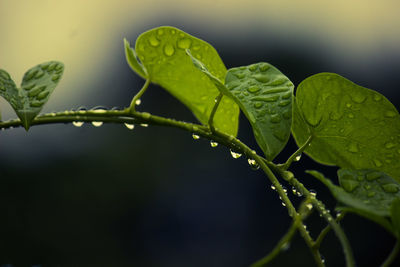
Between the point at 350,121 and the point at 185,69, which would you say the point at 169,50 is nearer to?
the point at 185,69

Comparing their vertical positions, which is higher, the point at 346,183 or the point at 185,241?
the point at 346,183

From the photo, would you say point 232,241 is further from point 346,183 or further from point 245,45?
point 346,183

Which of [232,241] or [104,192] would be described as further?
[232,241]

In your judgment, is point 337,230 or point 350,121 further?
point 350,121

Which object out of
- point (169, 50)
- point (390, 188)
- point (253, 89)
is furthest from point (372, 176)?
point (169, 50)

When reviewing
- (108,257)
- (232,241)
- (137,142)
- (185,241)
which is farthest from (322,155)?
(185,241)

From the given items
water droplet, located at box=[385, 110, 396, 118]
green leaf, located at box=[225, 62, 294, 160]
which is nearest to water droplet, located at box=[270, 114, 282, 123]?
green leaf, located at box=[225, 62, 294, 160]
